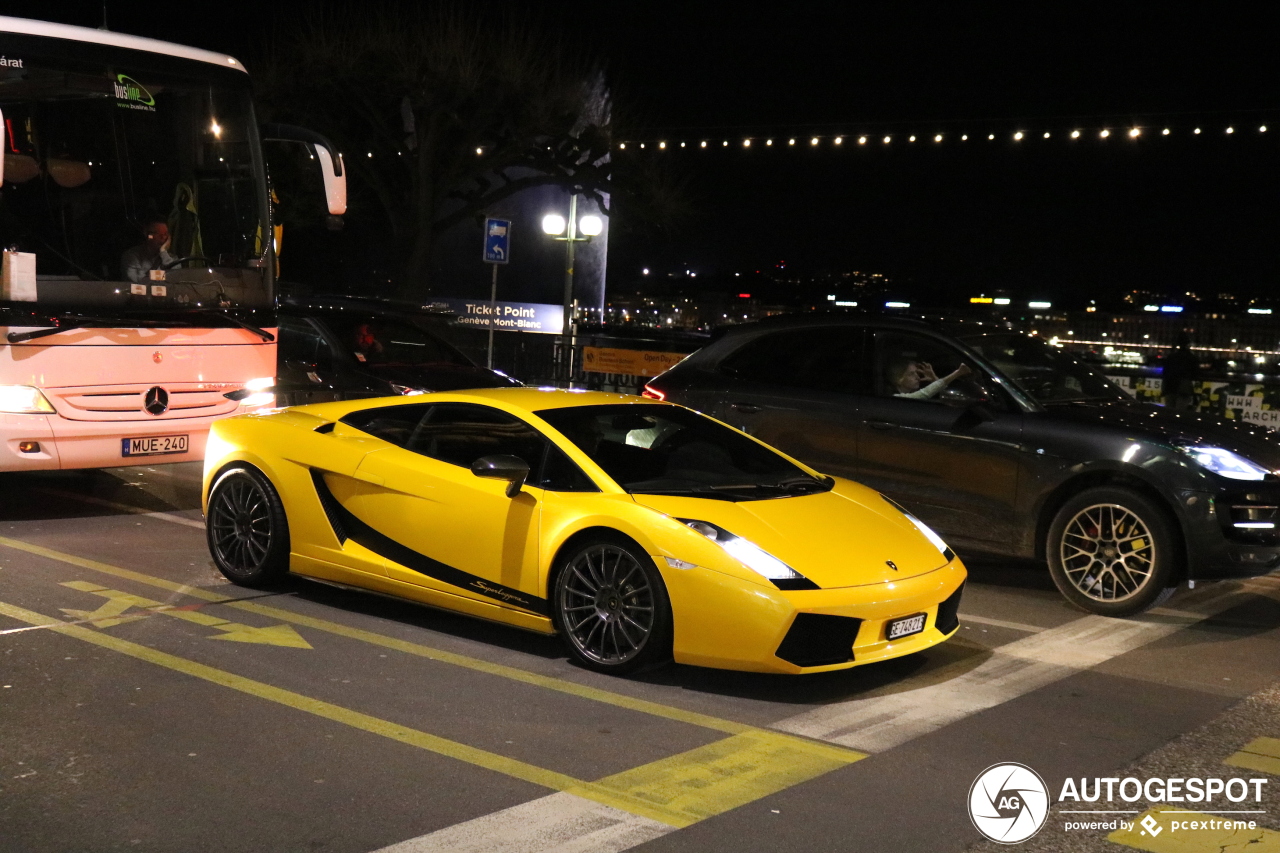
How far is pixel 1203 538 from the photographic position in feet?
25.2

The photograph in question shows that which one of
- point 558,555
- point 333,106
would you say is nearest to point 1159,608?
point 558,555

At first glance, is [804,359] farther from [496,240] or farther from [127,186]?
[496,240]

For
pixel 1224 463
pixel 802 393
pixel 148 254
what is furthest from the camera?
pixel 148 254

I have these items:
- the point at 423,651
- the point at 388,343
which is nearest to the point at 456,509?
the point at 423,651

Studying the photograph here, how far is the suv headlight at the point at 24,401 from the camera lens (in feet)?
29.8

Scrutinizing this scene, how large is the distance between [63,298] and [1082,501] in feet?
22.3

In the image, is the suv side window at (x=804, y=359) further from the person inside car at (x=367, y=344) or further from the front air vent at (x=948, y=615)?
the person inside car at (x=367, y=344)

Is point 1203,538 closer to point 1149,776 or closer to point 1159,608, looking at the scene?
point 1159,608

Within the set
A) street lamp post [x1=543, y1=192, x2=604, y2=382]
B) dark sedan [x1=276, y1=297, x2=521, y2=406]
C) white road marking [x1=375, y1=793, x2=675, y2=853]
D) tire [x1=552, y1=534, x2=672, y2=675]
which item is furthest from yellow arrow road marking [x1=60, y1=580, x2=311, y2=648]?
street lamp post [x1=543, y1=192, x2=604, y2=382]

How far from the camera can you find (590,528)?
→ 6.17 metres

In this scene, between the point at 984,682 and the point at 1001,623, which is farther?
the point at 1001,623

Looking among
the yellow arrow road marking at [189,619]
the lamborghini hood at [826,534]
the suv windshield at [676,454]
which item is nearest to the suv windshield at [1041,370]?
the suv windshield at [676,454]

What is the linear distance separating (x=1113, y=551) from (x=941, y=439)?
128cm

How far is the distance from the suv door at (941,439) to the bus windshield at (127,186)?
4.81 metres
